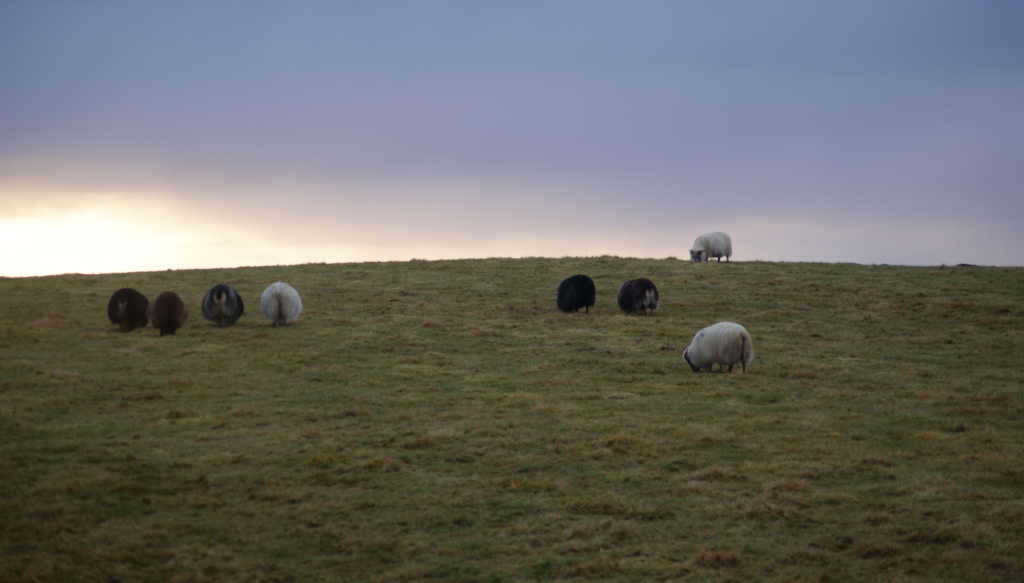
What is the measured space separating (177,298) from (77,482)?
14214 millimetres

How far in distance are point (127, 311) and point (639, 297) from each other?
17.8 metres

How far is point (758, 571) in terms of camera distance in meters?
8.23

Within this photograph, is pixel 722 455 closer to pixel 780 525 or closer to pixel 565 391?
pixel 780 525

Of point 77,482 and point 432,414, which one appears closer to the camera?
point 77,482

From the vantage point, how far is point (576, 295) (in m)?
29.2

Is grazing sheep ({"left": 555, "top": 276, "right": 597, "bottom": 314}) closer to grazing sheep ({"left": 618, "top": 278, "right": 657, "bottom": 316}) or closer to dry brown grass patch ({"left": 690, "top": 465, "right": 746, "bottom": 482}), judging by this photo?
grazing sheep ({"left": 618, "top": 278, "right": 657, "bottom": 316})

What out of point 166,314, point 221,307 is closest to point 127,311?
point 166,314

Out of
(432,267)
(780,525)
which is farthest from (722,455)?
(432,267)

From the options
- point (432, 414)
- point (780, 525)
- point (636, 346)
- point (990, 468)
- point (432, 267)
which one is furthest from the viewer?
point (432, 267)

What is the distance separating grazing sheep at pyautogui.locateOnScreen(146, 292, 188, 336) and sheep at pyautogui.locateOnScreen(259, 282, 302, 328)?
283 centimetres

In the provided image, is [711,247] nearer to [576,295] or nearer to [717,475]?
[576,295]

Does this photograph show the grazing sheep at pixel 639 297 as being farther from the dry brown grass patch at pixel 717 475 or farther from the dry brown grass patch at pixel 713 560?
the dry brown grass patch at pixel 713 560

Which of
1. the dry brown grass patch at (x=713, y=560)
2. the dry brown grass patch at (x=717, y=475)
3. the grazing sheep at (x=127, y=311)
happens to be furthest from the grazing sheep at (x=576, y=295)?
the dry brown grass patch at (x=713, y=560)

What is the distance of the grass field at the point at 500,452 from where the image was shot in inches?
339
